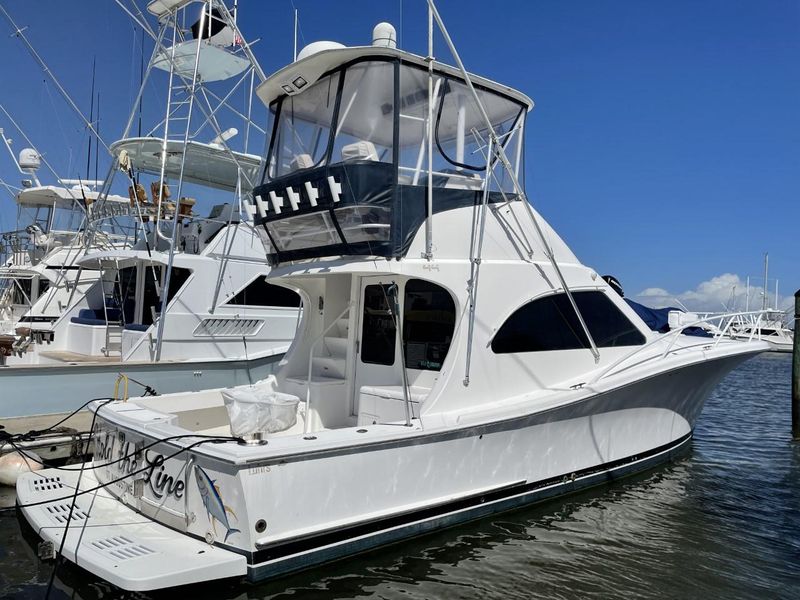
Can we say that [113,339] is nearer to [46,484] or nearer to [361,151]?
[46,484]

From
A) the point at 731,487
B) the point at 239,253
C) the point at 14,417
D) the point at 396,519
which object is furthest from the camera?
the point at 239,253

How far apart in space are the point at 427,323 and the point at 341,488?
2.02 m

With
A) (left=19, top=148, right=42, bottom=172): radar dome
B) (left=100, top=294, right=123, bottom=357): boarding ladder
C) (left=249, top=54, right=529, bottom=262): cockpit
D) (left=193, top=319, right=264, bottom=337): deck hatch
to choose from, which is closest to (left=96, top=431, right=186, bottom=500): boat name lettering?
(left=249, top=54, right=529, bottom=262): cockpit

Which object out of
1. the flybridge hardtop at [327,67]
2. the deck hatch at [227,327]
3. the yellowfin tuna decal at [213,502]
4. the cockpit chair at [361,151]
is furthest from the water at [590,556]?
A: the deck hatch at [227,327]

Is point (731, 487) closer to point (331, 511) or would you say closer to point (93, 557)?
point (331, 511)

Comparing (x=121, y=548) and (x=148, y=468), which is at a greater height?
(x=148, y=468)

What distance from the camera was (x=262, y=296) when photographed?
41.1 feet

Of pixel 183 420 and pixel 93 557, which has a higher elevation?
pixel 183 420

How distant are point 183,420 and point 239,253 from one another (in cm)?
619

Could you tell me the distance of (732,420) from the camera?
1255cm

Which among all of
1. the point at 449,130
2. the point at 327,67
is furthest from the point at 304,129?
the point at 449,130

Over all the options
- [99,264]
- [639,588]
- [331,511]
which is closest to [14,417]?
[99,264]

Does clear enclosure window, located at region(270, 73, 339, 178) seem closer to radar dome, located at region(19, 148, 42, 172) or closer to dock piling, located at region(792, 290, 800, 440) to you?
dock piling, located at region(792, 290, 800, 440)

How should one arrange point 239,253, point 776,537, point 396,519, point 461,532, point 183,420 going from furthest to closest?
point 239,253
point 183,420
point 776,537
point 461,532
point 396,519
